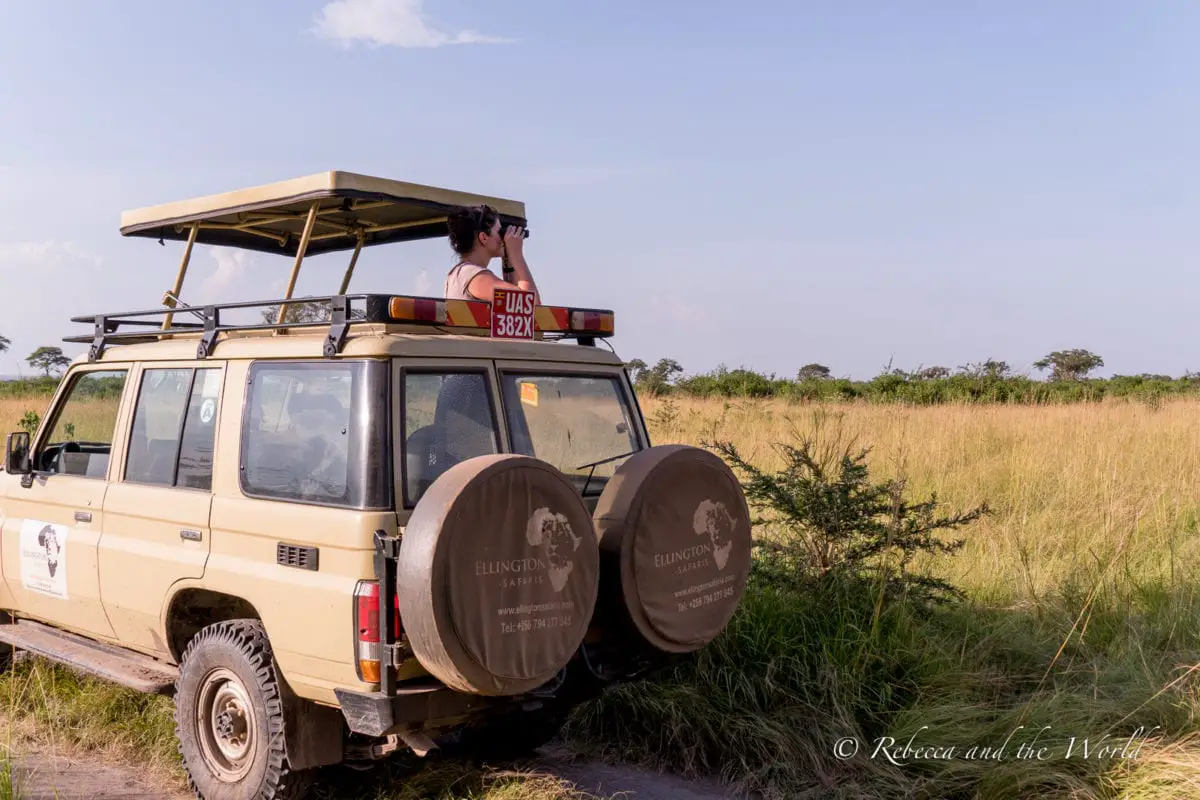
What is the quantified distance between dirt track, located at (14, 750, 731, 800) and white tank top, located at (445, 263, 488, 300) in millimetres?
2257

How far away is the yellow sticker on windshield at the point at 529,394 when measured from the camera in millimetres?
4195

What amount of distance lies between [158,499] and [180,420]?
359 mm

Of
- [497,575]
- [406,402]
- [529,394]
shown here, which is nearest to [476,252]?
[529,394]

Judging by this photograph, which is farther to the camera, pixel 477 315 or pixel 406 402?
pixel 477 315

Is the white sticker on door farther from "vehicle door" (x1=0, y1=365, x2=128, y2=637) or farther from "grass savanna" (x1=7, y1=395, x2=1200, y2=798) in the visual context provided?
"grass savanna" (x1=7, y1=395, x2=1200, y2=798)

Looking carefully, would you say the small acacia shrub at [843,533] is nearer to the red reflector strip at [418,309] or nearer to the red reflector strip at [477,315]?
the red reflector strip at [477,315]

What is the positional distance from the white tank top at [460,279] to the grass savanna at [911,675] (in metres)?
2.18

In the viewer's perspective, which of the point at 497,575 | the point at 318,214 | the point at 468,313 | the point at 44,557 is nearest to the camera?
the point at 497,575

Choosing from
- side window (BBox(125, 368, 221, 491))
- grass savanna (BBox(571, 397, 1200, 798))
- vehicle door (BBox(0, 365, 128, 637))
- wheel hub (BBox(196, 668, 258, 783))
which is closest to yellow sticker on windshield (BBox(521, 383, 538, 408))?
side window (BBox(125, 368, 221, 491))

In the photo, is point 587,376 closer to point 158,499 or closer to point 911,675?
point 158,499

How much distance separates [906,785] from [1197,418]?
9.05 m

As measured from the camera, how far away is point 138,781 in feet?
14.8

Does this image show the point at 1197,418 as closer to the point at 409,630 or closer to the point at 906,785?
the point at 906,785

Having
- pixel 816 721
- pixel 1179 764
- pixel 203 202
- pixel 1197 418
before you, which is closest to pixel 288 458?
pixel 203 202
